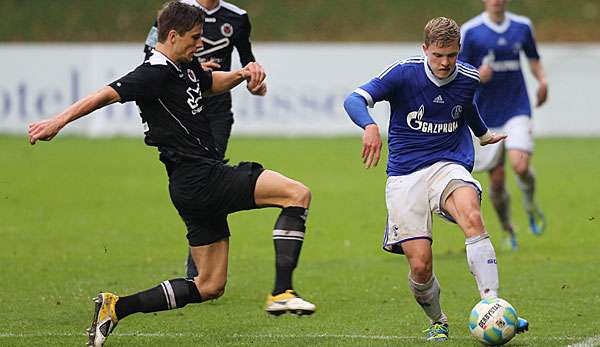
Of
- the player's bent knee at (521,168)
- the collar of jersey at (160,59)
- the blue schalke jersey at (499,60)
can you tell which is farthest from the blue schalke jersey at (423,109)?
the blue schalke jersey at (499,60)

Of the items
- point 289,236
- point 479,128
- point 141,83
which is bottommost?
point 289,236

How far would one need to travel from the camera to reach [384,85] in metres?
7.23

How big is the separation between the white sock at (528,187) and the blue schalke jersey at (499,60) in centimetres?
63

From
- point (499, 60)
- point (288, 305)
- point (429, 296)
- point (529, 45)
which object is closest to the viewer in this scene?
point (288, 305)

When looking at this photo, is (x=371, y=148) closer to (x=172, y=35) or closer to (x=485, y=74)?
(x=172, y=35)

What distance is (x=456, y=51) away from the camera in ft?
23.1

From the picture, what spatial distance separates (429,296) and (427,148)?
0.94 metres

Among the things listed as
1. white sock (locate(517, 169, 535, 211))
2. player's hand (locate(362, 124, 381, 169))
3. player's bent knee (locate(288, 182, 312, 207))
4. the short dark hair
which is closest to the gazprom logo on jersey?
player's hand (locate(362, 124, 381, 169))

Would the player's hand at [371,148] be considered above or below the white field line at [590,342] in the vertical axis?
above

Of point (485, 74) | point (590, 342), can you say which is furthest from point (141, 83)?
point (485, 74)

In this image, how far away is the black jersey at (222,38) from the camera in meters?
9.36

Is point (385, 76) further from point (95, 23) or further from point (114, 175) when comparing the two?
point (95, 23)

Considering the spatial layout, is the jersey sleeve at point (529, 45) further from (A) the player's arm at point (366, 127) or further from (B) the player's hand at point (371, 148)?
(B) the player's hand at point (371, 148)

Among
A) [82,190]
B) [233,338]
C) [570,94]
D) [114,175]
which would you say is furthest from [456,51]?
[570,94]
